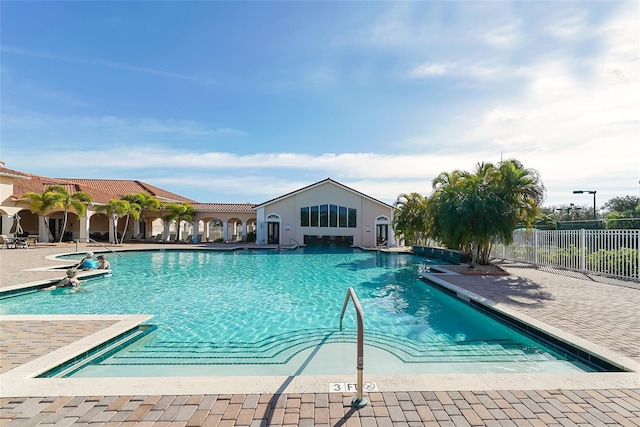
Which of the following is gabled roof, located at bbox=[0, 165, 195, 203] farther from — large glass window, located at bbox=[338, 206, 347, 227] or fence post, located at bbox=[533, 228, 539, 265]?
fence post, located at bbox=[533, 228, 539, 265]

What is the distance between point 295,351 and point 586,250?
1280 cm

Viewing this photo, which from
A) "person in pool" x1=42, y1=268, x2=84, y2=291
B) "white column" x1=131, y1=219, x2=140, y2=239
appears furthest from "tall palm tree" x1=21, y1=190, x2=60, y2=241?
"person in pool" x1=42, y1=268, x2=84, y2=291

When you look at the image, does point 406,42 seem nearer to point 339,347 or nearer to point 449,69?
point 449,69

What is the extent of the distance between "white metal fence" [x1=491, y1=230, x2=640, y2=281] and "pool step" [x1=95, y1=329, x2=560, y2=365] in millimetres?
8110

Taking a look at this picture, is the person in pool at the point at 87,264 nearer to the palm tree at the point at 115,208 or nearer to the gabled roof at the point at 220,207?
the palm tree at the point at 115,208

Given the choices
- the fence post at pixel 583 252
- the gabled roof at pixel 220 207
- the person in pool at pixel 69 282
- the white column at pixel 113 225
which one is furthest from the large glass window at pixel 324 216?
the person in pool at pixel 69 282

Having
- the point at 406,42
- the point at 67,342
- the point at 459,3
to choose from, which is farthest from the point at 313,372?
the point at 406,42

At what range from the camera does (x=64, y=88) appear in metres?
14.9

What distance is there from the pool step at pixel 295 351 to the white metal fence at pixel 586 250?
8110 mm

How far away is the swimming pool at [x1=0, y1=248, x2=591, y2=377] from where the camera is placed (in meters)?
5.29

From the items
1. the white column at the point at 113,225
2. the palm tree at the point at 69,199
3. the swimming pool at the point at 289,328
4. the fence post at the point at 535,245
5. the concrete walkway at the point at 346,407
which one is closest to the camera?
the concrete walkway at the point at 346,407

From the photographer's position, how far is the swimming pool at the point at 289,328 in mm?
5289

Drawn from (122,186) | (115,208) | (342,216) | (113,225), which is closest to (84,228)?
(113,225)

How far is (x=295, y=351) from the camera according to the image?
599 centimetres
